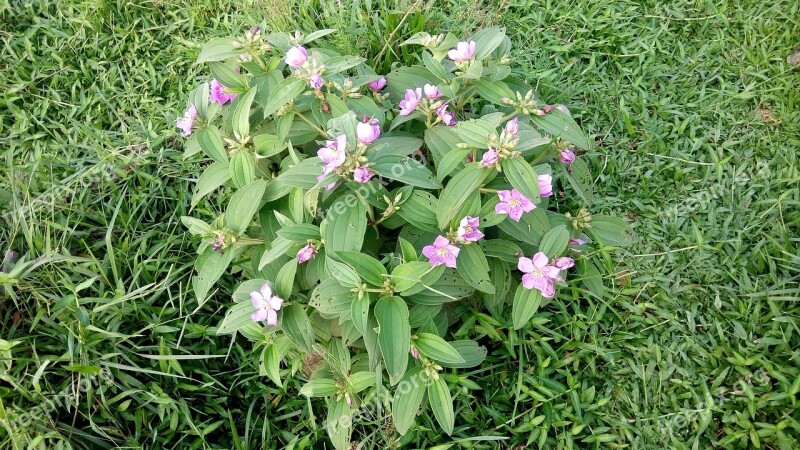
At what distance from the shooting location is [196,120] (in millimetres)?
2115

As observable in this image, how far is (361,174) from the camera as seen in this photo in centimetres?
163

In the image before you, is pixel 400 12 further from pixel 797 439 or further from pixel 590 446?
pixel 797 439

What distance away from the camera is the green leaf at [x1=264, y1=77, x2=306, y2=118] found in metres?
1.83

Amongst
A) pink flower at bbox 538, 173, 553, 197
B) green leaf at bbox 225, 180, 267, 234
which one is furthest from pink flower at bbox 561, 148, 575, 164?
green leaf at bbox 225, 180, 267, 234

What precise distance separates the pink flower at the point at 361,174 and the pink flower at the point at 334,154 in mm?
61

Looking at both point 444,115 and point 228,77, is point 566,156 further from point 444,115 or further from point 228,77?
point 228,77

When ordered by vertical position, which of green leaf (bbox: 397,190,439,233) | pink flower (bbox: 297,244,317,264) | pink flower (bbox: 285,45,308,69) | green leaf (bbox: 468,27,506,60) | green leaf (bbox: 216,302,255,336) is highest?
pink flower (bbox: 285,45,308,69)

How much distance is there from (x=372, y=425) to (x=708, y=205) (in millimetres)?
1937

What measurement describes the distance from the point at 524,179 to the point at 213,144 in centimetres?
116

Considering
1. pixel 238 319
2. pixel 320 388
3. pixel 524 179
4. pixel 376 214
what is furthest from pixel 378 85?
pixel 320 388

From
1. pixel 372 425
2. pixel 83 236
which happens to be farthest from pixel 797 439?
pixel 83 236

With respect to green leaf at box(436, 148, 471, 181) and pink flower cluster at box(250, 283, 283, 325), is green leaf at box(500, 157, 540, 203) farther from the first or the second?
pink flower cluster at box(250, 283, 283, 325)

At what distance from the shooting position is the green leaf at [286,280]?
1833 mm

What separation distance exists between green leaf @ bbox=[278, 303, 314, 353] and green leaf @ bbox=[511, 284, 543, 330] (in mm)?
718
